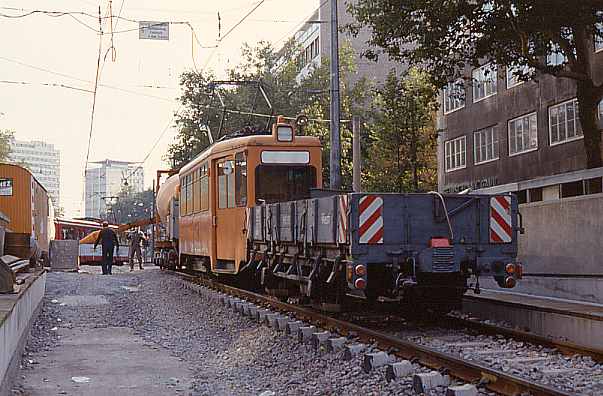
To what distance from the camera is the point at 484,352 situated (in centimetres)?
967

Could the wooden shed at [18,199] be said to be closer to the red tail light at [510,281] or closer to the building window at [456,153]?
the red tail light at [510,281]

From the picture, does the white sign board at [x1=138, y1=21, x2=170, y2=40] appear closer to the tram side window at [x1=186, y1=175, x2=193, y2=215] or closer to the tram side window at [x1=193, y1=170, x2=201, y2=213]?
the tram side window at [x1=186, y1=175, x2=193, y2=215]

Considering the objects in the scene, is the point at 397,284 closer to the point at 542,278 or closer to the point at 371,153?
the point at 542,278

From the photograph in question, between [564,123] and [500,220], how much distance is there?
17669 mm

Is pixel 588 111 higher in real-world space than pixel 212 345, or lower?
higher

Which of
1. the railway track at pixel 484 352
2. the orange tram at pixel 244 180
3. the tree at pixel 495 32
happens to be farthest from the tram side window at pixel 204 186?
the railway track at pixel 484 352

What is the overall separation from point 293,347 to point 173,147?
138 ft

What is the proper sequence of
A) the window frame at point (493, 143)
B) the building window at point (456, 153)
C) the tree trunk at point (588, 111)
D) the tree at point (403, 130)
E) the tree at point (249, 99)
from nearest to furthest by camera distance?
the tree trunk at point (588, 111) < the tree at point (403, 130) < the window frame at point (493, 143) < the building window at point (456, 153) < the tree at point (249, 99)

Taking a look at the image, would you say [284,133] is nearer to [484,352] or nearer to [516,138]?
[484,352]

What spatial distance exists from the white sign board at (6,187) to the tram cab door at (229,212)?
8.59 meters

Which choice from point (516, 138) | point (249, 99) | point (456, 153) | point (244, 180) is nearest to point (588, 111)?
point (244, 180)

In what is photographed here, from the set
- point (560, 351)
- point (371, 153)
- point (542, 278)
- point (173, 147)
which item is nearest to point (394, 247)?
point (560, 351)

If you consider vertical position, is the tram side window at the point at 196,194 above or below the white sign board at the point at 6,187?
below

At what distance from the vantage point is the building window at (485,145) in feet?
111
